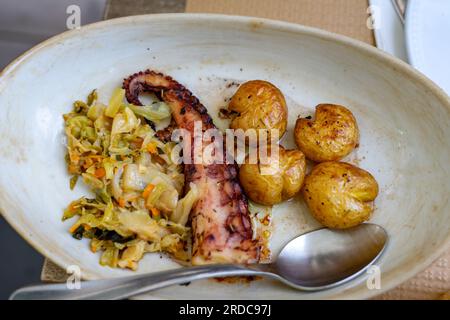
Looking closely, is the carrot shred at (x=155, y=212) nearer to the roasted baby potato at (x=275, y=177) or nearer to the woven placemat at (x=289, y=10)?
the roasted baby potato at (x=275, y=177)

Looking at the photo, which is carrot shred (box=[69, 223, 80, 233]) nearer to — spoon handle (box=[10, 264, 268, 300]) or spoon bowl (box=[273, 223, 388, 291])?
spoon handle (box=[10, 264, 268, 300])

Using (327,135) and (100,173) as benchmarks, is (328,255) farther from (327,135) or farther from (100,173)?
(100,173)

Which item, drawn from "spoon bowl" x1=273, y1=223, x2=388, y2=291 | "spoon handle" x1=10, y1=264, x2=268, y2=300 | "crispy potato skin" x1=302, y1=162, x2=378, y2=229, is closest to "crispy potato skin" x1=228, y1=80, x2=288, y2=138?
"crispy potato skin" x1=302, y1=162, x2=378, y2=229

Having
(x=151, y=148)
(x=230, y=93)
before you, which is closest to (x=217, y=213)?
(x=151, y=148)

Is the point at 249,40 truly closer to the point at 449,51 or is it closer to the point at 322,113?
the point at 322,113

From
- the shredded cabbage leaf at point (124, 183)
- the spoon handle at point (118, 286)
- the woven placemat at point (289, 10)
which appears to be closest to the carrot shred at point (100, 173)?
the shredded cabbage leaf at point (124, 183)
